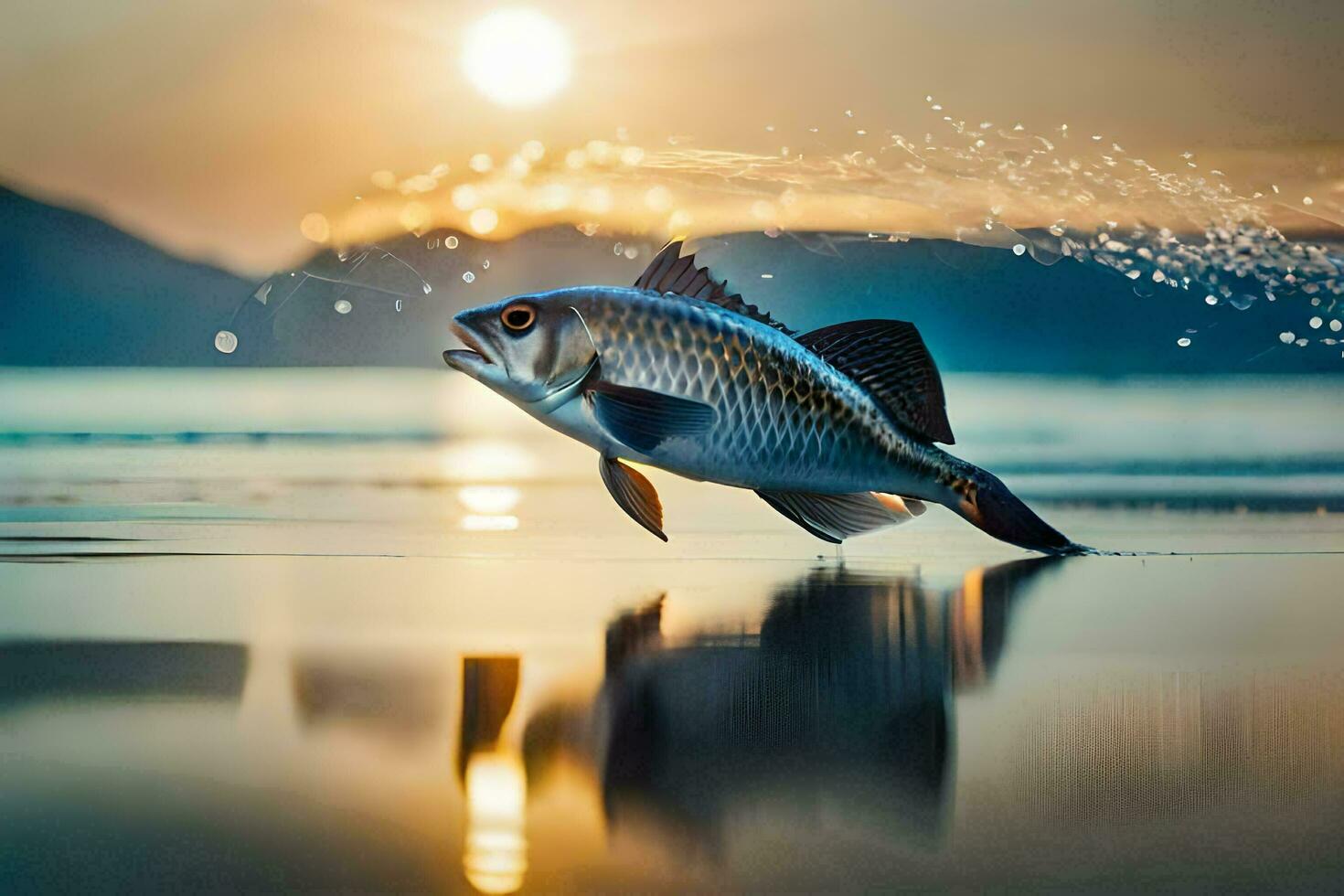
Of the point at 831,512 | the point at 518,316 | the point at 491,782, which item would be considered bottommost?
the point at 491,782

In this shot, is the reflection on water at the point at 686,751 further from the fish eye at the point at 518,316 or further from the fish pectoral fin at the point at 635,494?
the fish eye at the point at 518,316

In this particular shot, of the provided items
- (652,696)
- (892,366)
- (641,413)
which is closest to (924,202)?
(892,366)

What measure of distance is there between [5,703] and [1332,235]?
2.82m

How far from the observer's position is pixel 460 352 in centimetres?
156

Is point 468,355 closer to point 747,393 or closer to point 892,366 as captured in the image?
point 747,393

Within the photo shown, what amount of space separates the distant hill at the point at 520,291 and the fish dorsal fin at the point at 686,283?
3.12 feet

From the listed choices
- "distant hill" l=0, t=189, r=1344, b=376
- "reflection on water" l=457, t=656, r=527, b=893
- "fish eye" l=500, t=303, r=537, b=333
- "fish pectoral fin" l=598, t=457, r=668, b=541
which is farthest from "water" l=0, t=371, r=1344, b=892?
"distant hill" l=0, t=189, r=1344, b=376

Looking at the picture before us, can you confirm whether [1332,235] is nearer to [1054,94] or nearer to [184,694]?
[1054,94]

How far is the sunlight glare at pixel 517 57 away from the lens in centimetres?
288

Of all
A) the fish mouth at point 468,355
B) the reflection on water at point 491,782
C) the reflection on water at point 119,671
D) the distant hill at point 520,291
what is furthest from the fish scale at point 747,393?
the distant hill at point 520,291

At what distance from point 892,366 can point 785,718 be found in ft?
2.58

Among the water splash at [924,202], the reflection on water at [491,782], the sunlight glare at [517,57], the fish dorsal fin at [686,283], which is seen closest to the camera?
the reflection on water at [491,782]

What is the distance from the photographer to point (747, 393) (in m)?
1.61

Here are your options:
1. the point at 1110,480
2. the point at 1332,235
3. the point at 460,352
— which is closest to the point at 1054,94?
the point at 1332,235
